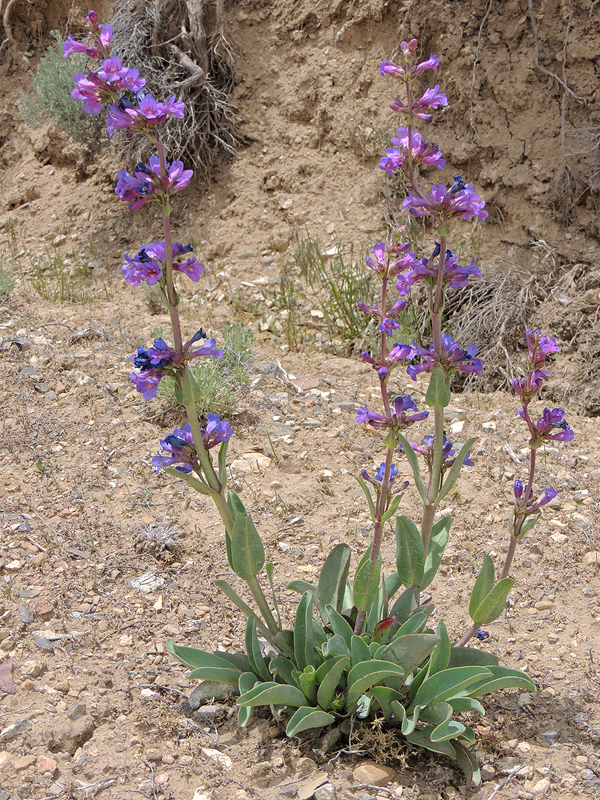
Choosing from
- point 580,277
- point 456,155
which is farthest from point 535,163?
point 580,277

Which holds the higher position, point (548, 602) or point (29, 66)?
point (29, 66)

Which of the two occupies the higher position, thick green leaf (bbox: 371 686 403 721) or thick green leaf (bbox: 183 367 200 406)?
thick green leaf (bbox: 183 367 200 406)

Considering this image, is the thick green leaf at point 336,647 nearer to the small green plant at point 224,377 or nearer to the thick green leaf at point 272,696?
the thick green leaf at point 272,696

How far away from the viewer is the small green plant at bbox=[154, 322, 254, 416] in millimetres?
3953

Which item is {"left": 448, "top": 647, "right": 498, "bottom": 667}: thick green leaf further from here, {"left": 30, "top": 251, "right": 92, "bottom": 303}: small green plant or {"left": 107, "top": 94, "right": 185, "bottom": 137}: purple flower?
{"left": 30, "top": 251, "right": 92, "bottom": 303}: small green plant

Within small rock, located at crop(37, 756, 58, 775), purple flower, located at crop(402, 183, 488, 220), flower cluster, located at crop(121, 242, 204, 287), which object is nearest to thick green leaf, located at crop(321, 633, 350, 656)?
small rock, located at crop(37, 756, 58, 775)

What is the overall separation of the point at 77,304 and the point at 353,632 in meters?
4.16

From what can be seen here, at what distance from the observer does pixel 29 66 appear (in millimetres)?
8406

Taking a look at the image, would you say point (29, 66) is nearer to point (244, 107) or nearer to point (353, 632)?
point (244, 107)

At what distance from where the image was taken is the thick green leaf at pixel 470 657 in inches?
87.3

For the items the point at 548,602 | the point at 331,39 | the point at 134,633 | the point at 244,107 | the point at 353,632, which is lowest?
the point at 548,602

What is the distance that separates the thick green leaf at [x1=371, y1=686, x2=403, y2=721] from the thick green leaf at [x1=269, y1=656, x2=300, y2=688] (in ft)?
0.88

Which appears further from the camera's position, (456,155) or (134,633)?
(456,155)

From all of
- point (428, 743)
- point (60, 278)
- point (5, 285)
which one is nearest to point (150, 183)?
point (428, 743)
